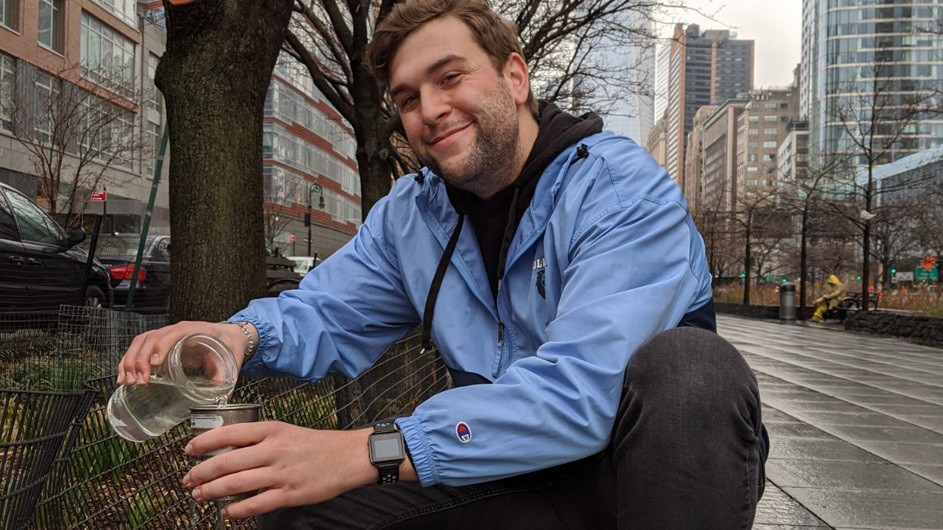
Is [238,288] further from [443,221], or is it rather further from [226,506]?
[226,506]

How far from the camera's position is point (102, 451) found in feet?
6.71

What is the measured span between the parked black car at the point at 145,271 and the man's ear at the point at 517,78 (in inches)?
377

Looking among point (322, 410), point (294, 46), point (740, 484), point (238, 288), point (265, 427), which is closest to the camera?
point (265, 427)

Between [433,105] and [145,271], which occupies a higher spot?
[433,105]

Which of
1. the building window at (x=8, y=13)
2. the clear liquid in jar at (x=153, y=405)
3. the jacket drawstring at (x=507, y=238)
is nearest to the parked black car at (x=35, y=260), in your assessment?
the clear liquid in jar at (x=153, y=405)

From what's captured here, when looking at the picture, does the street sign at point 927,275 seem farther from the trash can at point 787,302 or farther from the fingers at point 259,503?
the fingers at point 259,503

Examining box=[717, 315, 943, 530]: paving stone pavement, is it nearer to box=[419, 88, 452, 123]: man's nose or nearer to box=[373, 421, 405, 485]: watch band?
box=[419, 88, 452, 123]: man's nose

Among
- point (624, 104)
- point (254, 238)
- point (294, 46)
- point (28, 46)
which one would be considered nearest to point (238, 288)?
point (254, 238)

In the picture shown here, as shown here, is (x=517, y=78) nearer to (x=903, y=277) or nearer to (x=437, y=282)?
(x=437, y=282)

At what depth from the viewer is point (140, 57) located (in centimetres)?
4038

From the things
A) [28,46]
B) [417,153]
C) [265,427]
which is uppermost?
[28,46]

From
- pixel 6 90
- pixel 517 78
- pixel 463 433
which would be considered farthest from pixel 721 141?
pixel 463 433

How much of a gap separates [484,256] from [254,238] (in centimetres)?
335

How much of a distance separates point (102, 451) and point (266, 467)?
79 centimetres
